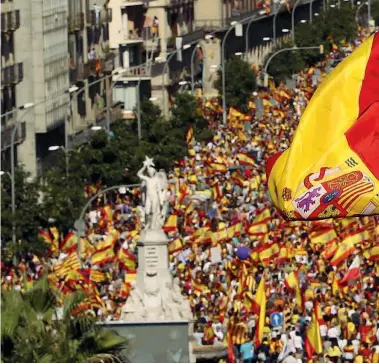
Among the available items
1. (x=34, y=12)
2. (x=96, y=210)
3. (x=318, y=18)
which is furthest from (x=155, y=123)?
(x=318, y=18)

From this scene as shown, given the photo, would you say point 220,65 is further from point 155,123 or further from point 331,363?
point 331,363

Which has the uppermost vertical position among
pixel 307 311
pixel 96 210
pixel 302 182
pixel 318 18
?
pixel 302 182

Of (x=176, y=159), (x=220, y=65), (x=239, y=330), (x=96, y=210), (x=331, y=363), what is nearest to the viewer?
(x=331, y=363)

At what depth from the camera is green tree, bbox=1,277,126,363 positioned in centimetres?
3120

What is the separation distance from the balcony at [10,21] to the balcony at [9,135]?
244cm

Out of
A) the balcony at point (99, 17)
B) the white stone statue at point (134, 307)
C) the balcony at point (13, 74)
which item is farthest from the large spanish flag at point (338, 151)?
the balcony at point (99, 17)

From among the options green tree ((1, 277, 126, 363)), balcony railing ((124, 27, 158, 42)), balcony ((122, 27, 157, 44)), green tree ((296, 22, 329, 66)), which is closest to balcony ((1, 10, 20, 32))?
balcony ((122, 27, 157, 44))

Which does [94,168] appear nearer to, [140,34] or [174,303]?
[174,303]

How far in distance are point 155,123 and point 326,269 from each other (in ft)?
111

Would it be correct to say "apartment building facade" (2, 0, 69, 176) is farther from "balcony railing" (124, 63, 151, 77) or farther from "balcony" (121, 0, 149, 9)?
"balcony railing" (124, 63, 151, 77)

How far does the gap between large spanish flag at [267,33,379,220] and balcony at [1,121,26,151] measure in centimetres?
4700

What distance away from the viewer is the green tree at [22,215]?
58344 mm

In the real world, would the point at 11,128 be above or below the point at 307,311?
below

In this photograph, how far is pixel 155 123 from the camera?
82750 millimetres
